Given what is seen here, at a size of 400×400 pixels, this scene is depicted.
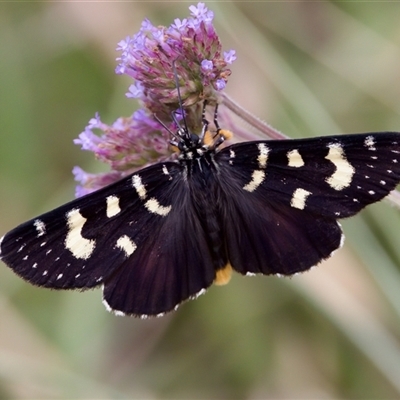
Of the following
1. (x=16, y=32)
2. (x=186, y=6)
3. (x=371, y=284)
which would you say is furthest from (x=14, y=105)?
(x=371, y=284)

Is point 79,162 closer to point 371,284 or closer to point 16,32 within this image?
point 16,32

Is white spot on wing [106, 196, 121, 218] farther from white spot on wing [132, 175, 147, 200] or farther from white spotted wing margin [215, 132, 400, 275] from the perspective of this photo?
white spotted wing margin [215, 132, 400, 275]

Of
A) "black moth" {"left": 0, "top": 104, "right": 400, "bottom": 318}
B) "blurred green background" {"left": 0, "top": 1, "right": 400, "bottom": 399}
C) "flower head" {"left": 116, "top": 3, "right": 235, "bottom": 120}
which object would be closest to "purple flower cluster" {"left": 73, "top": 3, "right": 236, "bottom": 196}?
"flower head" {"left": 116, "top": 3, "right": 235, "bottom": 120}

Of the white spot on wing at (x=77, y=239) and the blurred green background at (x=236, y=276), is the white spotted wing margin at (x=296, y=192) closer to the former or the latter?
the white spot on wing at (x=77, y=239)

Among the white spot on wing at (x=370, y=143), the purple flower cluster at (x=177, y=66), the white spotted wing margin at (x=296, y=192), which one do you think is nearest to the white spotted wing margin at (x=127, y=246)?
the white spotted wing margin at (x=296, y=192)

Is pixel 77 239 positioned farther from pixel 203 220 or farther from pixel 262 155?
pixel 262 155

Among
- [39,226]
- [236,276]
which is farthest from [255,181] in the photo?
[236,276]
